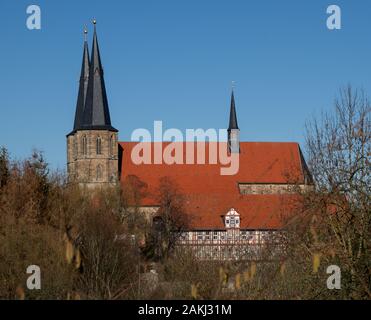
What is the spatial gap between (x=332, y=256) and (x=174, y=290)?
2.48 m

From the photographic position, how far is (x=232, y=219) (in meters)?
47.0

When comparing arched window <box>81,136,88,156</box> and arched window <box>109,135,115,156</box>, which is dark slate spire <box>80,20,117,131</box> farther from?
arched window <box>81,136,88,156</box>

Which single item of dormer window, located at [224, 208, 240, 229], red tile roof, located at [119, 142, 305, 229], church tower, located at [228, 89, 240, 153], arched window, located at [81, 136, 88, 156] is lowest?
dormer window, located at [224, 208, 240, 229]

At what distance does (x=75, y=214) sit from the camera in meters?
25.3

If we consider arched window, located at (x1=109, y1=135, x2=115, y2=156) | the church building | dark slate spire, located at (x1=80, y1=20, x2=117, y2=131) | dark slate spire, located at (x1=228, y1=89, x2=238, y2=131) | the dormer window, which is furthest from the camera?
dark slate spire, located at (x1=228, y1=89, x2=238, y2=131)

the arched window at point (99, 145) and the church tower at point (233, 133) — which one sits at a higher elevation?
the church tower at point (233, 133)

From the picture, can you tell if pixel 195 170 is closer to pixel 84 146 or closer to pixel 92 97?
pixel 84 146

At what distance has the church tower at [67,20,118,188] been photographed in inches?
2044

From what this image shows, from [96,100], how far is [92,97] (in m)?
0.50

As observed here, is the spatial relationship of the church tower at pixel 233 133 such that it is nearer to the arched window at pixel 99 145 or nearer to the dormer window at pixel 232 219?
the arched window at pixel 99 145

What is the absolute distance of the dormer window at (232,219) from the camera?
46.3m

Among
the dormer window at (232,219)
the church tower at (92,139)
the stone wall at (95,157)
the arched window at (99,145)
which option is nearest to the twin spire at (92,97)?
the church tower at (92,139)

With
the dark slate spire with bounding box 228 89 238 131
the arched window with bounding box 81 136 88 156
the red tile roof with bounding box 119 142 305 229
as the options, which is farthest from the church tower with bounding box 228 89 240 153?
the arched window with bounding box 81 136 88 156

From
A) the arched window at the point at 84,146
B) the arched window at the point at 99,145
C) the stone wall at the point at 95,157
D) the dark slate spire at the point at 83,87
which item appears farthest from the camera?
the arched window at the point at 99,145
